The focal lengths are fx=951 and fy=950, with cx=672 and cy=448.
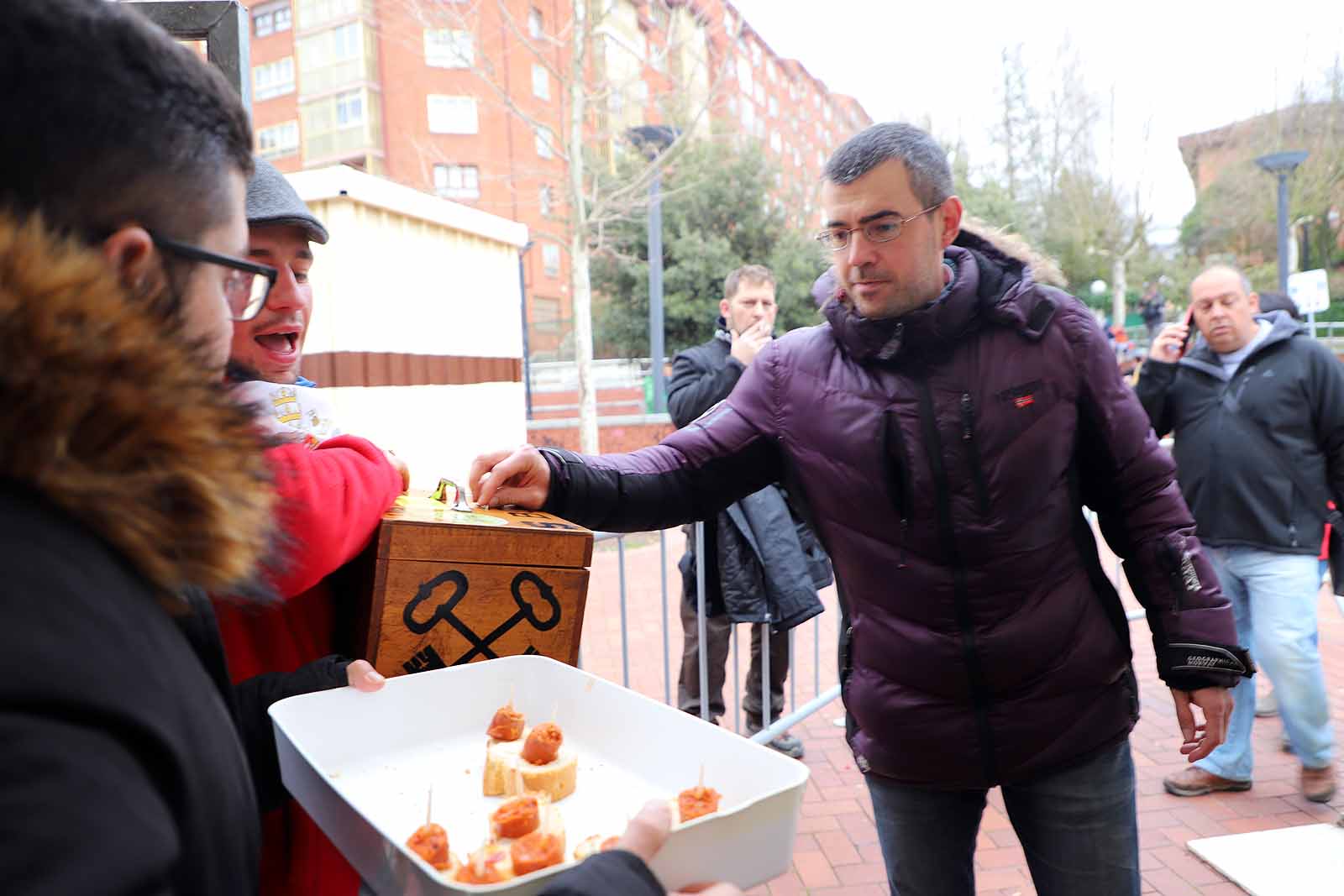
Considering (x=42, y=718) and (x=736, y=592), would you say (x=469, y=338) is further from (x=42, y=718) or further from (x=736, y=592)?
(x=42, y=718)

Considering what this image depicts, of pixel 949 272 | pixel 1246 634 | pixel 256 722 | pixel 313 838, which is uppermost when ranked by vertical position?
pixel 949 272

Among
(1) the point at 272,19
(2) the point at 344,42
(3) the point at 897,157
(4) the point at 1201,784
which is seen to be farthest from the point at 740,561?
(1) the point at 272,19

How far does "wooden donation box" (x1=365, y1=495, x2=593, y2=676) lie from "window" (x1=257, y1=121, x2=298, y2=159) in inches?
1597

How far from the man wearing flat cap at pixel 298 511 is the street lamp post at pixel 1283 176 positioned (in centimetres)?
1599

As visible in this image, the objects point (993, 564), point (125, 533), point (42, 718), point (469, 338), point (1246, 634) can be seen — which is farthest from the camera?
point (469, 338)

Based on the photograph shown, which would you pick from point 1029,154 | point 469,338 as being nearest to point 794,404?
point 469,338

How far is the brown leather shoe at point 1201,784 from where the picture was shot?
4.14 m

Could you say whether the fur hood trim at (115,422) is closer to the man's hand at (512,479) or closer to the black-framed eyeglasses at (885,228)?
the man's hand at (512,479)

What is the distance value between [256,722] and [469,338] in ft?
20.0

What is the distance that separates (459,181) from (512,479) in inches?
1420

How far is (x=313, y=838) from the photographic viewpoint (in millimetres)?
→ 1551

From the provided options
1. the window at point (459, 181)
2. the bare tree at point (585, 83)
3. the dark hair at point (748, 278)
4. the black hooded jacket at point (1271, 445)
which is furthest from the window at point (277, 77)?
the black hooded jacket at point (1271, 445)

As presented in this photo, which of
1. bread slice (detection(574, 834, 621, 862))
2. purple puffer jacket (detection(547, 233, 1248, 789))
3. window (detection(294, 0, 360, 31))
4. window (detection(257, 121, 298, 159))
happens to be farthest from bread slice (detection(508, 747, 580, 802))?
window (detection(257, 121, 298, 159))

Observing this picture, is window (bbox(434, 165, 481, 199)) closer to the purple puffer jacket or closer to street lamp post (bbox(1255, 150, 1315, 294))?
street lamp post (bbox(1255, 150, 1315, 294))
